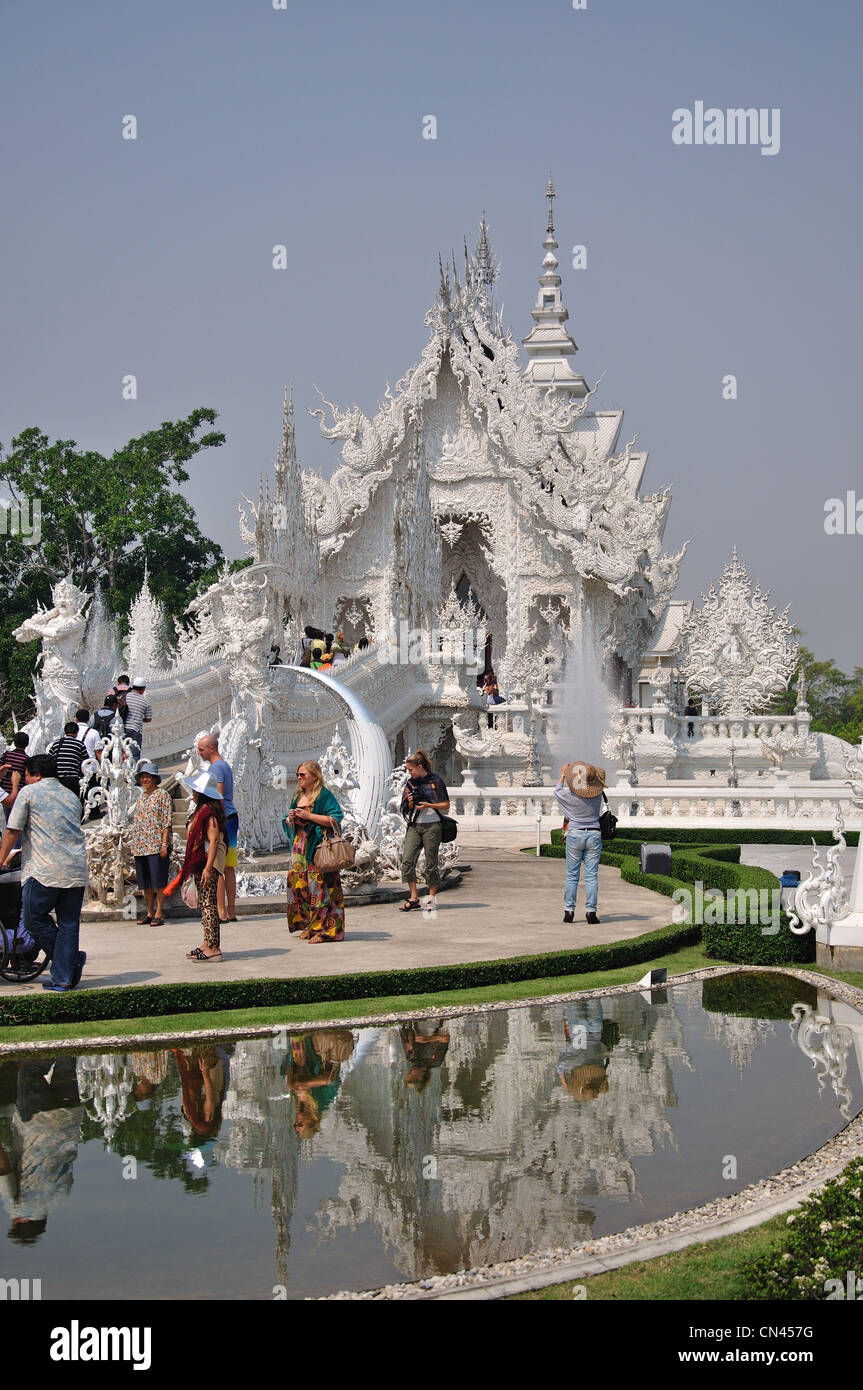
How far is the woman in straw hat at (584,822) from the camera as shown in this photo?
35.0 feet

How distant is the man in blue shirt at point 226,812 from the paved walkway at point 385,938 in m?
0.20

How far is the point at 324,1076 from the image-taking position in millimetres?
6449

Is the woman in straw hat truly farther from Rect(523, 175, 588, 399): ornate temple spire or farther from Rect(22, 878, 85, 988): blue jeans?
Rect(523, 175, 588, 399): ornate temple spire

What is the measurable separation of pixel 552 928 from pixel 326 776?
3.34 meters

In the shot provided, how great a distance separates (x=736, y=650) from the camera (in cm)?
3309

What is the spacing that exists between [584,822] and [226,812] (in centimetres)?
267

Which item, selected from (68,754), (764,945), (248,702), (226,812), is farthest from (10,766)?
(764,945)

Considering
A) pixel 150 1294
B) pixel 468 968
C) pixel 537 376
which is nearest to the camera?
pixel 150 1294

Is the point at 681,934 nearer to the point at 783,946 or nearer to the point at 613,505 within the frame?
the point at 783,946

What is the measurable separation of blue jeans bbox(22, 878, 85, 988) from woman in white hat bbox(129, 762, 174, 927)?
8.38ft

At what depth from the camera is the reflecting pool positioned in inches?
172

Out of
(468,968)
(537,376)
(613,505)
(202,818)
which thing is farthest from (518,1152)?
(537,376)
